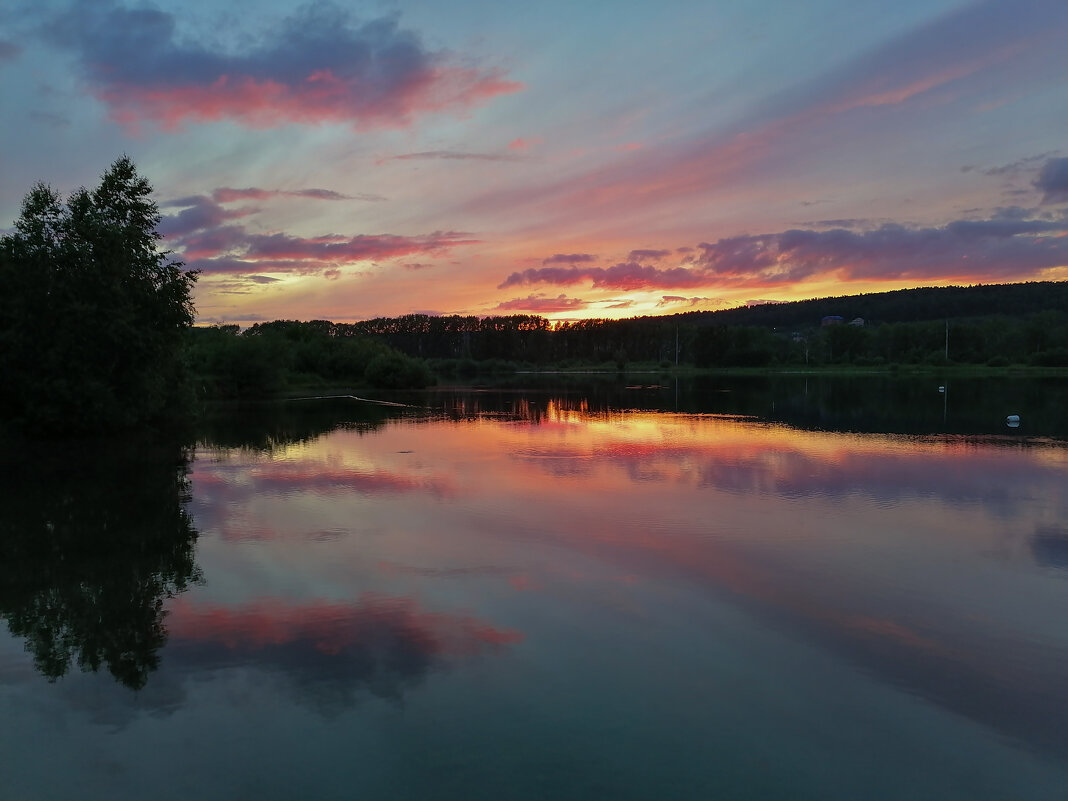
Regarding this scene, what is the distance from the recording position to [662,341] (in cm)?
16700

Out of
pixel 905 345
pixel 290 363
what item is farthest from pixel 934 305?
pixel 290 363

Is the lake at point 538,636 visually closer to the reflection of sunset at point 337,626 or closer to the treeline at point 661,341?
the reflection of sunset at point 337,626

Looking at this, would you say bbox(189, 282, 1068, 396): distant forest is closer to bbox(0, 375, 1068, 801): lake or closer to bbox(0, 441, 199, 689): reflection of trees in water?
bbox(0, 441, 199, 689): reflection of trees in water

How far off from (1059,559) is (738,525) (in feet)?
16.8

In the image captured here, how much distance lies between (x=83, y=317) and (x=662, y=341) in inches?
5908

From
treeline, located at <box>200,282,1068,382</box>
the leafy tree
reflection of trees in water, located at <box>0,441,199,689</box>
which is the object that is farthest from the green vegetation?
reflection of trees in water, located at <box>0,441,199,689</box>

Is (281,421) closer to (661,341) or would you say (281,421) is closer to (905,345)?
(905,345)

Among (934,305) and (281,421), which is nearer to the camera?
(281,421)

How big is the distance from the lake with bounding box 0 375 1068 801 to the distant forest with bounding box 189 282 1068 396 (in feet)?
113

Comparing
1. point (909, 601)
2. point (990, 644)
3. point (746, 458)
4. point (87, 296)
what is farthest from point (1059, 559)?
point (87, 296)

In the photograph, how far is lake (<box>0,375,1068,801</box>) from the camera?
20.9ft

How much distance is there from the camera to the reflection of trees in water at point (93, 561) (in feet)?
29.6

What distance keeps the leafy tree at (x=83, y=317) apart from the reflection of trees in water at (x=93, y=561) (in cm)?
272

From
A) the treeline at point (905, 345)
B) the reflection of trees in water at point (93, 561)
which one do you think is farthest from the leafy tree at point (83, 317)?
the treeline at point (905, 345)
